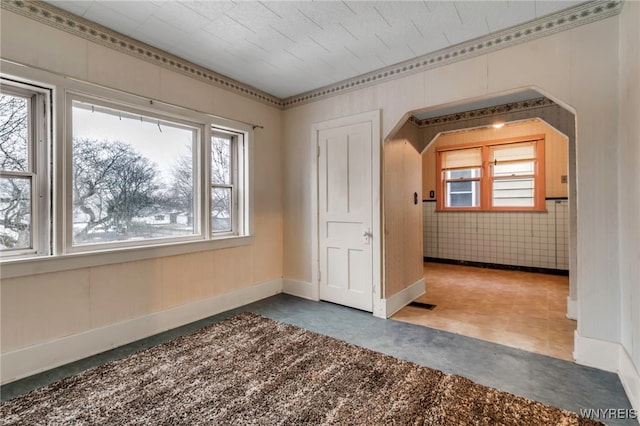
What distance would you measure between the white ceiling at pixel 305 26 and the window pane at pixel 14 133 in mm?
807

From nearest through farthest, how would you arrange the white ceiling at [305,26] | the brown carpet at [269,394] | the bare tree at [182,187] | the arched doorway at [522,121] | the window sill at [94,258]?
the brown carpet at [269,394] < the window sill at [94,258] < the white ceiling at [305,26] < the bare tree at [182,187] < the arched doorway at [522,121]

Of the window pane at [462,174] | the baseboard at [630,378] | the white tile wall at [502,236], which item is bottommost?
the baseboard at [630,378]

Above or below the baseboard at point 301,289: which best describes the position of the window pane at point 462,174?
above

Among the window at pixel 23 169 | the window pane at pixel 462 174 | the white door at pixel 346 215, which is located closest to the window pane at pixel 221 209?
the white door at pixel 346 215

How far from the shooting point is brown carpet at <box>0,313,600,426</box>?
5.56ft

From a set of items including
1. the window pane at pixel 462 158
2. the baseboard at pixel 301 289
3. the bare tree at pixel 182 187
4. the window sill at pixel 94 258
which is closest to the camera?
the window sill at pixel 94 258

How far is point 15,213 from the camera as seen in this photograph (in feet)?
7.17

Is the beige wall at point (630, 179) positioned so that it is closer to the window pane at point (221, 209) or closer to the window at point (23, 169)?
the window pane at point (221, 209)

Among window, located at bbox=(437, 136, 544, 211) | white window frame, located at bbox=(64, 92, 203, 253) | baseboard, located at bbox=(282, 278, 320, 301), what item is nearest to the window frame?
white window frame, located at bbox=(64, 92, 203, 253)

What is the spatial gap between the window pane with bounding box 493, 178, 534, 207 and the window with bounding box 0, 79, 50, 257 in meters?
6.61

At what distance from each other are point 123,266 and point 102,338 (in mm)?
604

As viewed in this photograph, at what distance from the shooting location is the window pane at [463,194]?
6070 mm

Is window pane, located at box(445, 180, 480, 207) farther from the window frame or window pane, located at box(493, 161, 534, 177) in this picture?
the window frame

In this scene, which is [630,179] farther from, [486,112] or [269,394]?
[269,394]
